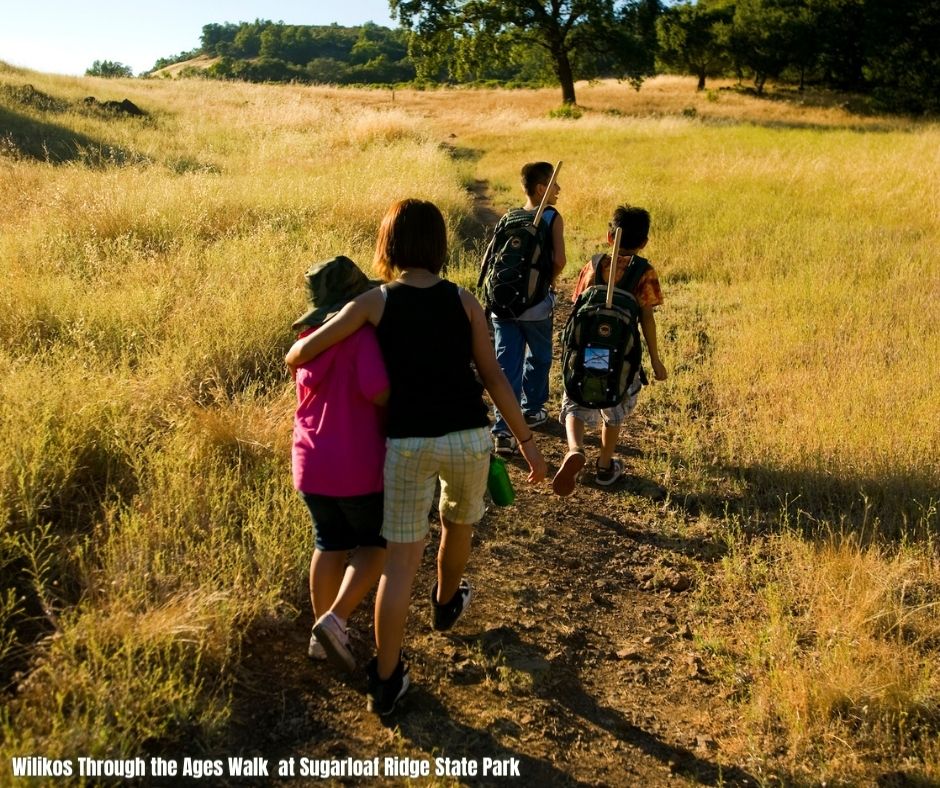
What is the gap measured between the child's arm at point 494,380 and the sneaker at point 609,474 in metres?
1.81

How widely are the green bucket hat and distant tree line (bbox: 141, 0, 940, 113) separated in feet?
104

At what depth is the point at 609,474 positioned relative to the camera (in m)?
4.62

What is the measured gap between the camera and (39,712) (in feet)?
7.90

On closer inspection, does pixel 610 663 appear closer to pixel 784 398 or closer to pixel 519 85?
pixel 784 398

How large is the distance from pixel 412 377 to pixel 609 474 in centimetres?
238

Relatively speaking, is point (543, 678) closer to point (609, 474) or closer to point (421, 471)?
point (421, 471)

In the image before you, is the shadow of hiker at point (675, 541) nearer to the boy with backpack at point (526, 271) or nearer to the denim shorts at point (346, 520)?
the boy with backpack at point (526, 271)

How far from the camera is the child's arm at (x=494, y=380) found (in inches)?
105

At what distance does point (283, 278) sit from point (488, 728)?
507cm

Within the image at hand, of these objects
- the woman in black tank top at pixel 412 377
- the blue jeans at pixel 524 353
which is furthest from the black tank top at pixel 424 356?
the blue jeans at pixel 524 353

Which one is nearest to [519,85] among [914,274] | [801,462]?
[914,274]

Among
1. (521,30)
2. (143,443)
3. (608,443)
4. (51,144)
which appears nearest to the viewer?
(143,443)

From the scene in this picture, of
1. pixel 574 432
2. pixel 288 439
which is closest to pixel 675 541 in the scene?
pixel 574 432

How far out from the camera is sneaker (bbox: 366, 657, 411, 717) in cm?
270
